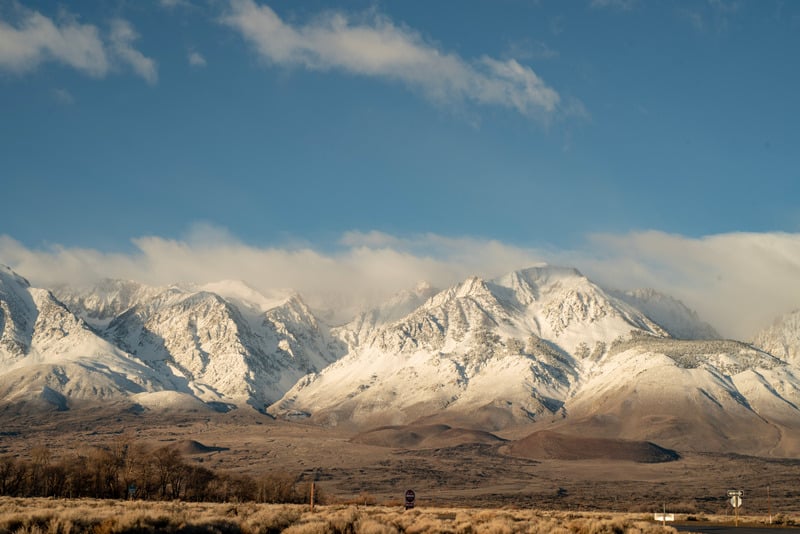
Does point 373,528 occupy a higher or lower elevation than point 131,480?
higher

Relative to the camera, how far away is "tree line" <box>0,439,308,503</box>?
103m

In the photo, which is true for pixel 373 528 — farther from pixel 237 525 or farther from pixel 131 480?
pixel 131 480

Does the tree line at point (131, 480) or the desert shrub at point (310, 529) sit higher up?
the desert shrub at point (310, 529)

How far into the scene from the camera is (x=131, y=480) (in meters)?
106

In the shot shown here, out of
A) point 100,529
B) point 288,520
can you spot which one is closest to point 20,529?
point 100,529

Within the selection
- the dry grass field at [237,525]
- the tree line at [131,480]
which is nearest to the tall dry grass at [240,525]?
the dry grass field at [237,525]

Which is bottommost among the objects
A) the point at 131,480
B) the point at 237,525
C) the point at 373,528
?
the point at 131,480

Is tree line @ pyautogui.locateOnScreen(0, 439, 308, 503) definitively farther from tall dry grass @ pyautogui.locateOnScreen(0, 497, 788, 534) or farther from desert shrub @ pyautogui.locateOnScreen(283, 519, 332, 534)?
desert shrub @ pyautogui.locateOnScreen(283, 519, 332, 534)

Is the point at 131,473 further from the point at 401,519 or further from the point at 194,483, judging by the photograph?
the point at 401,519

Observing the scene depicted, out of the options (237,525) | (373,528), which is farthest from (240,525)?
(373,528)

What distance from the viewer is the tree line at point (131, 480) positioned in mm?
103438

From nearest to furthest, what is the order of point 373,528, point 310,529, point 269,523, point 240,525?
1. point 310,529
2. point 373,528
3. point 240,525
4. point 269,523

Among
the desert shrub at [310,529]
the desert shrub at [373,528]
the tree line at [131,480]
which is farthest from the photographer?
the tree line at [131,480]

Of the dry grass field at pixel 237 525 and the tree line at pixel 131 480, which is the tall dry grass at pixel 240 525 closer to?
the dry grass field at pixel 237 525
